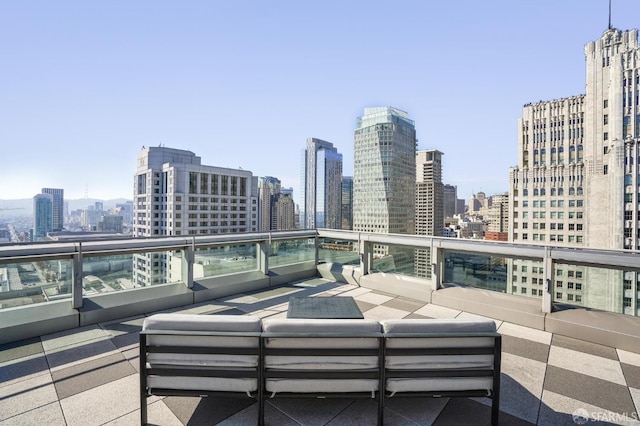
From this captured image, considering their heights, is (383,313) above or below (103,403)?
below

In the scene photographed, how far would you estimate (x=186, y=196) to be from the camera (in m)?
79.4

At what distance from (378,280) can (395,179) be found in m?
119

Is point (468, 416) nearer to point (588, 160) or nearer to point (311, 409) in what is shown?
point (311, 409)

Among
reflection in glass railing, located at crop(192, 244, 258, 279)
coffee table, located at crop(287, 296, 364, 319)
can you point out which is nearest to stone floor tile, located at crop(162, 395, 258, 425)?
coffee table, located at crop(287, 296, 364, 319)

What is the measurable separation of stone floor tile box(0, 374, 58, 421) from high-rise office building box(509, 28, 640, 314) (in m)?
81.6

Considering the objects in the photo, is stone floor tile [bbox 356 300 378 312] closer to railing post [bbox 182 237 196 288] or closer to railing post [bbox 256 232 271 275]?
railing post [bbox 256 232 271 275]

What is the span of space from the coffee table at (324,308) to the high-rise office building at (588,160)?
79.2 metres

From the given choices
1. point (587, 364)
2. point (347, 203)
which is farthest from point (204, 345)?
point (347, 203)

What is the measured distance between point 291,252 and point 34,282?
4.62 m

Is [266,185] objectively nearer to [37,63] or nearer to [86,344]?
[37,63]

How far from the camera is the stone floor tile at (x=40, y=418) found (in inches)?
86.4

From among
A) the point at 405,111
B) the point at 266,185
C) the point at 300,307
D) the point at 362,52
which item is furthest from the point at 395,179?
the point at 300,307

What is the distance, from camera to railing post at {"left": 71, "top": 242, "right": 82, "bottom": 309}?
4277 mm

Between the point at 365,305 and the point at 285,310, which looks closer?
the point at 285,310
